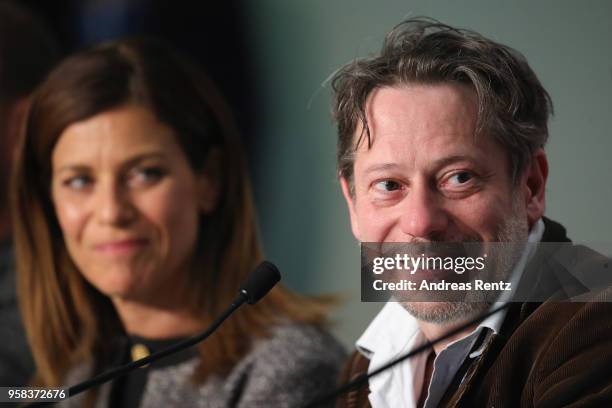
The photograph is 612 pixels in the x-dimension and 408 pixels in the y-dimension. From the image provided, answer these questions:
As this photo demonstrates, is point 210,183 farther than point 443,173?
Yes

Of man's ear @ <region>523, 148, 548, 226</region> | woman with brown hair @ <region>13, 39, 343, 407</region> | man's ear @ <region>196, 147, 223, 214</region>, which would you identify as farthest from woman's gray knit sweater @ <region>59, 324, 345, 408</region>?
man's ear @ <region>523, 148, 548, 226</region>

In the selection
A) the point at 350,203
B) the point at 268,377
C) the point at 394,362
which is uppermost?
the point at 350,203

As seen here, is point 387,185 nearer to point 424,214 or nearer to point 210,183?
point 424,214

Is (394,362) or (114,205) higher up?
(114,205)

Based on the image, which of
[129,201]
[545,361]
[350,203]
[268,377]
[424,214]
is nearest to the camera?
[545,361]

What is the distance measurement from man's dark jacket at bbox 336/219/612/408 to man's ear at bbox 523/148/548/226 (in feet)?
0.12

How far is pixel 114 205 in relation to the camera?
1970 mm

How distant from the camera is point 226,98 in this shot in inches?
83.7

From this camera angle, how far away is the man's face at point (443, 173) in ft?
4.25

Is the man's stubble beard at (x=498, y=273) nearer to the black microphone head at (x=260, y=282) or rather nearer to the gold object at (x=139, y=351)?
the black microphone head at (x=260, y=282)

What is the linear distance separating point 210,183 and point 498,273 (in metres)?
0.90

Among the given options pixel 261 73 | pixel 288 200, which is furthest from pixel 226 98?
pixel 288 200

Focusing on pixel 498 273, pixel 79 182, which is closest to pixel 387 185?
pixel 498 273

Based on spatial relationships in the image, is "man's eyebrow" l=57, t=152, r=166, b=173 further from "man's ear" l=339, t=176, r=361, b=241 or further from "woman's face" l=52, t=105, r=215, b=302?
"man's ear" l=339, t=176, r=361, b=241
